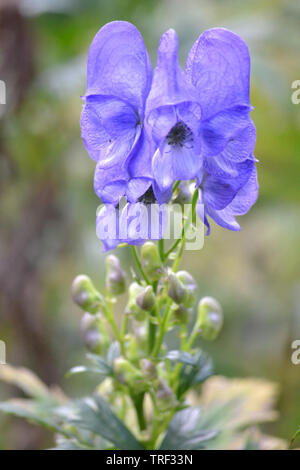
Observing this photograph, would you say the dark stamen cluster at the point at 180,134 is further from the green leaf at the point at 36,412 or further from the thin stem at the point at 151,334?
the green leaf at the point at 36,412

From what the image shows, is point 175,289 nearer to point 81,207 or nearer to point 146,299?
point 146,299

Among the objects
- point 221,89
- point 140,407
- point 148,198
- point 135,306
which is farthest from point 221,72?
point 140,407

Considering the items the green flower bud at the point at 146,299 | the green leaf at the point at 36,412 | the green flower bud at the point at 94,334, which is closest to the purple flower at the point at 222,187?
the green flower bud at the point at 146,299

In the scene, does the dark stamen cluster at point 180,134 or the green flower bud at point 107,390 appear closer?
the dark stamen cluster at point 180,134

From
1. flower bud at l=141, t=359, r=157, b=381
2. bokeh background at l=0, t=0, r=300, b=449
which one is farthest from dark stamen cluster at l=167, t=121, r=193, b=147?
bokeh background at l=0, t=0, r=300, b=449
